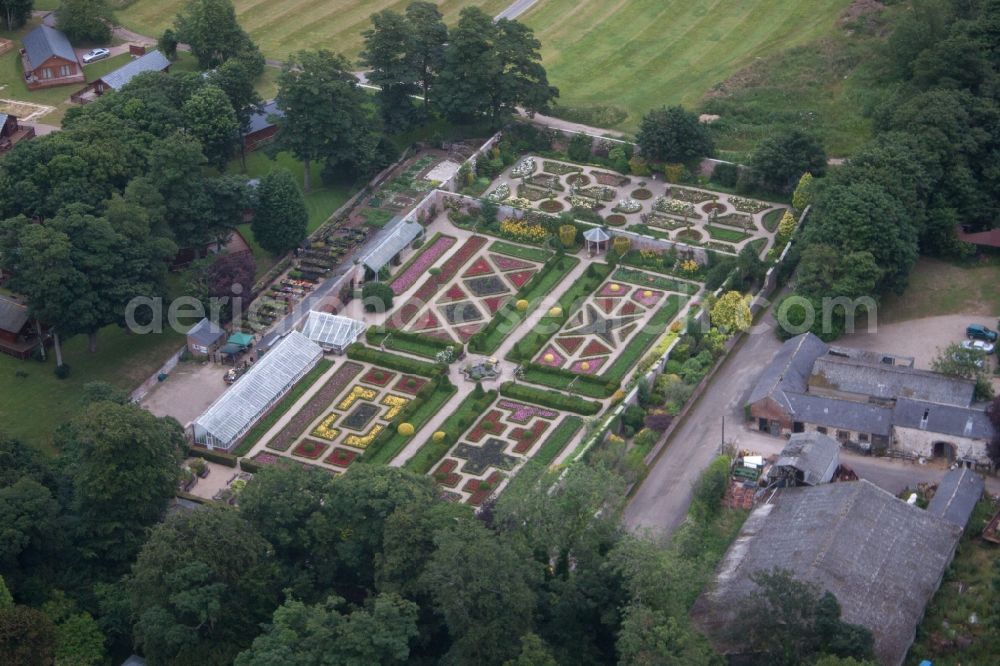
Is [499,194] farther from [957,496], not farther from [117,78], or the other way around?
[957,496]

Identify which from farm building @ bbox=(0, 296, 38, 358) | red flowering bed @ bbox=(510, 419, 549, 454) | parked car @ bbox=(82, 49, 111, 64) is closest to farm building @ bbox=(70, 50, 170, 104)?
parked car @ bbox=(82, 49, 111, 64)

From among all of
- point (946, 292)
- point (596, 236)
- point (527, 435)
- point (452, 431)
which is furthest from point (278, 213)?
point (946, 292)

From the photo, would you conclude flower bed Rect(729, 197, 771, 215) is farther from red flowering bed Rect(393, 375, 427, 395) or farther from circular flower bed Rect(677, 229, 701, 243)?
red flowering bed Rect(393, 375, 427, 395)

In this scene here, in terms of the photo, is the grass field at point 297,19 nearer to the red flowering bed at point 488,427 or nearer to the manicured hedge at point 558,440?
the red flowering bed at point 488,427

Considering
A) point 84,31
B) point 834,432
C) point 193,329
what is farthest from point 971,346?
point 84,31

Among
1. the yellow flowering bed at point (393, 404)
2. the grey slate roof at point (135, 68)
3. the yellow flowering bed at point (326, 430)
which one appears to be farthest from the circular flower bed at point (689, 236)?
the grey slate roof at point (135, 68)

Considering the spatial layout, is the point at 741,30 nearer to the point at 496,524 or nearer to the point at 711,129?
the point at 711,129
